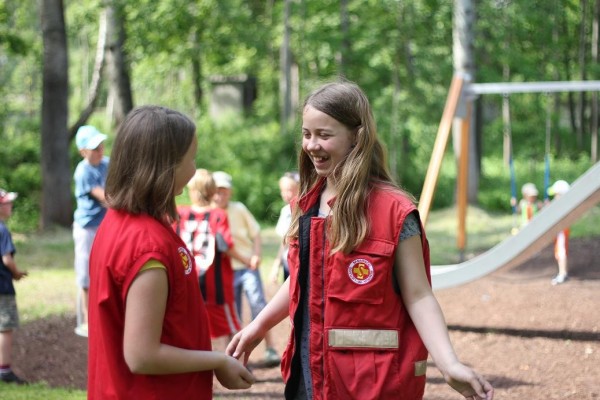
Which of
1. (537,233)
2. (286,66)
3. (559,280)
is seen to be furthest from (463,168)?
(286,66)

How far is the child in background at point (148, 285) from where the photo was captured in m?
2.36

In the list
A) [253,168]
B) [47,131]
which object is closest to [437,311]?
[47,131]

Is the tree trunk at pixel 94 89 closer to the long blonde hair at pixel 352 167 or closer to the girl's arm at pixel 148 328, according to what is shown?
the long blonde hair at pixel 352 167

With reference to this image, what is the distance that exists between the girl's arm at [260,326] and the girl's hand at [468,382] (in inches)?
25.1

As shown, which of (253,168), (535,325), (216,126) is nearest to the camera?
(535,325)

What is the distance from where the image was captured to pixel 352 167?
2.58 metres

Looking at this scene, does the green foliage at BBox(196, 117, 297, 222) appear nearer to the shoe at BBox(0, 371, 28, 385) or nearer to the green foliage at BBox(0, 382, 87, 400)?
the shoe at BBox(0, 371, 28, 385)

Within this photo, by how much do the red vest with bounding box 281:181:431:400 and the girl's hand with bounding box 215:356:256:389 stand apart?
0.66 feet

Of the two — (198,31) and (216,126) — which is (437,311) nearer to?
(198,31)

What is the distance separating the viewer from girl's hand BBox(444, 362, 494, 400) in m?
2.39

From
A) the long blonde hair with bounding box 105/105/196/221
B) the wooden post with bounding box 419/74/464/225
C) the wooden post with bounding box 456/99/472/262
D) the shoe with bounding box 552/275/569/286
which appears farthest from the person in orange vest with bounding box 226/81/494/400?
the wooden post with bounding box 456/99/472/262

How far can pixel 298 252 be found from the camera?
267 centimetres

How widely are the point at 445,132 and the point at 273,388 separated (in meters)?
4.10

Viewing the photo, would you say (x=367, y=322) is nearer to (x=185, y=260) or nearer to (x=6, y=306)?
(x=185, y=260)
